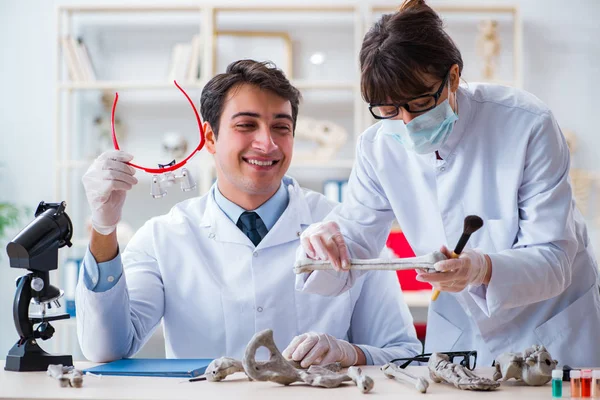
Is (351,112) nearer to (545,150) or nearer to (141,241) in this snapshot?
(141,241)

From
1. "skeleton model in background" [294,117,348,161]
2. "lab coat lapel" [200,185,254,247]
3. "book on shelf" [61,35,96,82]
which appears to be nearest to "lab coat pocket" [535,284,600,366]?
"lab coat lapel" [200,185,254,247]

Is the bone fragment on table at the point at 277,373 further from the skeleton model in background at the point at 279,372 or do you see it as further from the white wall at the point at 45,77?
the white wall at the point at 45,77

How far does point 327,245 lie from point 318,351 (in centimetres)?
22

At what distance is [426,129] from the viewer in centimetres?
153

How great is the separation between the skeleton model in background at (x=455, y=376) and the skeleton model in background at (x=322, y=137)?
9.03 feet

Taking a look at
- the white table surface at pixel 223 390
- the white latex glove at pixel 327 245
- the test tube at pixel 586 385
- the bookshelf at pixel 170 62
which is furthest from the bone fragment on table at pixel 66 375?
the bookshelf at pixel 170 62

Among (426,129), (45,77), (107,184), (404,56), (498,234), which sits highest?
(45,77)

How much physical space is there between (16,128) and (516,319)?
3511 mm

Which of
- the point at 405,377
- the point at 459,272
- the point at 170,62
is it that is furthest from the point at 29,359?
the point at 170,62

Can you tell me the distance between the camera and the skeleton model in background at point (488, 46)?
401 cm

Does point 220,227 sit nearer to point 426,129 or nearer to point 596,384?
point 426,129

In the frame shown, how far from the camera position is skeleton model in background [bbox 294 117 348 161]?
4035 mm

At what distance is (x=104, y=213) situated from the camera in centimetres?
160

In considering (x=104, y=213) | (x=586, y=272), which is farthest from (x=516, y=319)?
(x=104, y=213)
